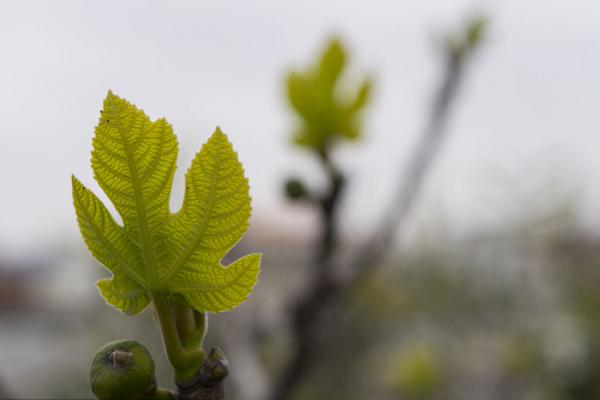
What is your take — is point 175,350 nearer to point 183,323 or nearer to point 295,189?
point 183,323

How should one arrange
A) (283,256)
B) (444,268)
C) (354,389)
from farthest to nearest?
1. (283,256)
2. (354,389)
3. (444,268)

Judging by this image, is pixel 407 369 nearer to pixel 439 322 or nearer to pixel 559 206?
pixel 559 206

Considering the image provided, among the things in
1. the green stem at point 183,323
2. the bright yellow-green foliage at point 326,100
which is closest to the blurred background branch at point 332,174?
the bright yellow-green foliage at point 326,100

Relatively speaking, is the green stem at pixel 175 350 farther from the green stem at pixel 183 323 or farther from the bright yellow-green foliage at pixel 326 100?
the bright yellow-green foliage at pixel 326 100

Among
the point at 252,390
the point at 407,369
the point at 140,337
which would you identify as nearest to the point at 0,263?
the point at 140,337

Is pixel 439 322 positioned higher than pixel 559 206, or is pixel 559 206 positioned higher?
pixel 559 206

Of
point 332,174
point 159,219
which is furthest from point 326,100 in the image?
point 159,219
